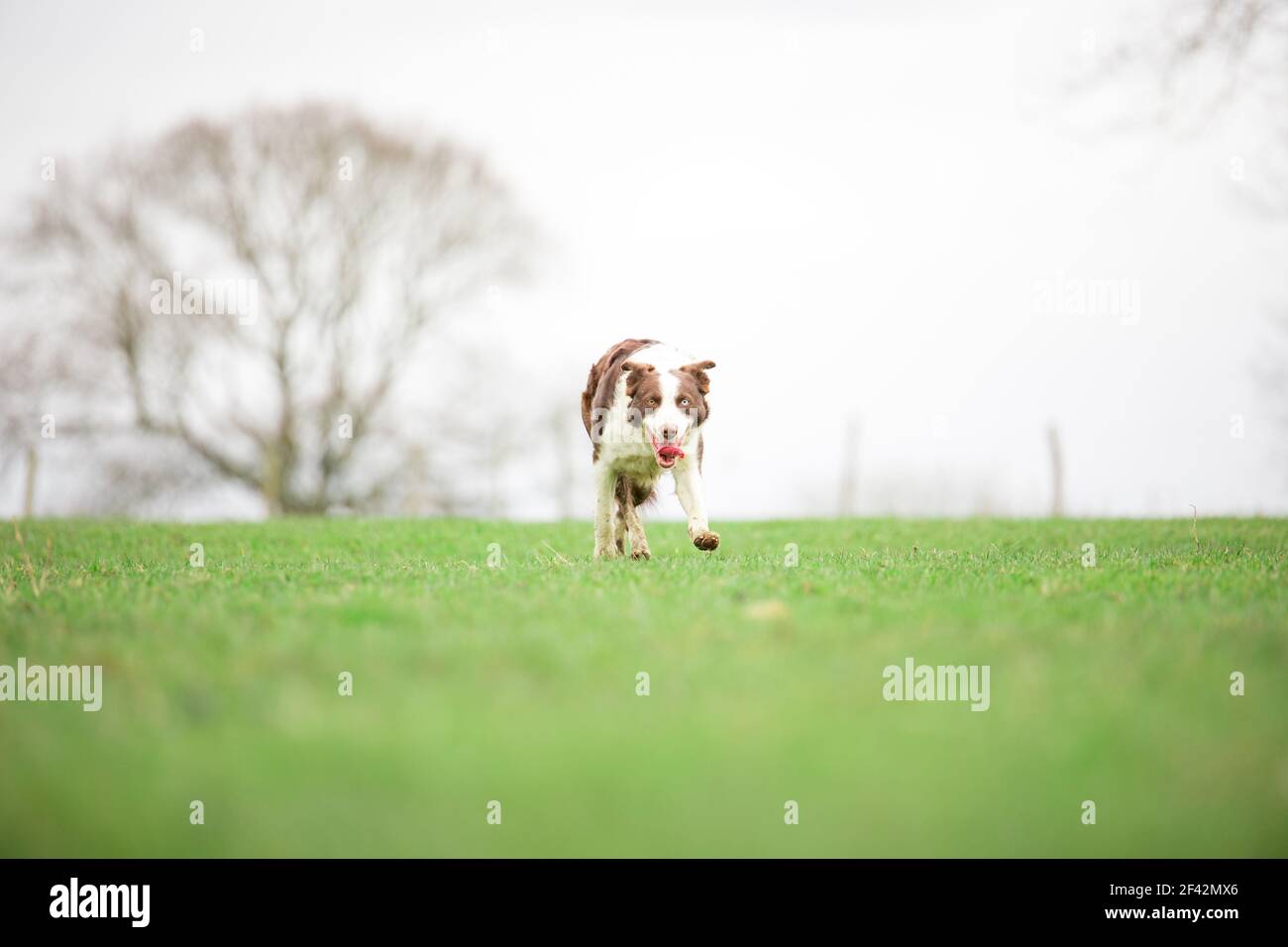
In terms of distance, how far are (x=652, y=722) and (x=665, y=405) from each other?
482 cm

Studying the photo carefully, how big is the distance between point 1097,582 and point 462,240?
23778 millimetres

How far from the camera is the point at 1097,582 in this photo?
6.69 m

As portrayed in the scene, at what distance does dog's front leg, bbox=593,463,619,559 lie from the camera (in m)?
9.17

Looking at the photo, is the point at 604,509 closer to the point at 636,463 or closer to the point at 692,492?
the point at 636,463

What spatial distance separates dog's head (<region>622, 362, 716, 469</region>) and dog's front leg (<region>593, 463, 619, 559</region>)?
718 mm

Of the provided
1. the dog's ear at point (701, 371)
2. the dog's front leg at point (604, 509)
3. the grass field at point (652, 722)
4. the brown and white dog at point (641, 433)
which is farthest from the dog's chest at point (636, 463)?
the grass field at point (652, 722)

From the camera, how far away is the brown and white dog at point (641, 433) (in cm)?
830

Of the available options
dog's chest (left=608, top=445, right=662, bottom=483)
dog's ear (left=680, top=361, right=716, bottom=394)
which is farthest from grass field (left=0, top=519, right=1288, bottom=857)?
dog's ear (left=680, top=361, right=716, bottom=394)

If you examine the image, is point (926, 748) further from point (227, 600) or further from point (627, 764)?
point (227, 600)

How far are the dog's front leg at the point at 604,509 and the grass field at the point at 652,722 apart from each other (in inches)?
94.5

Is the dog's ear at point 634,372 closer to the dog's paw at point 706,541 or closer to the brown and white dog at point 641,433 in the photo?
the brown and white dog at point 641,433

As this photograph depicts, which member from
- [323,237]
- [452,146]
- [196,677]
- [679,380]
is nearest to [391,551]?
[679,380]

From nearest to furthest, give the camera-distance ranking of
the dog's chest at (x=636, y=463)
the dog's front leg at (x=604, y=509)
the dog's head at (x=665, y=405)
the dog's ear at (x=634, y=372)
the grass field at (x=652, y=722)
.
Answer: the grass field at (x=652, y=722) → the dog's head at (x=665, y=405) → the dog's ear at (x=634, y=372) → the dog's chest at (x=636, y=463) → the dog's front leg at (x=604, y=509)

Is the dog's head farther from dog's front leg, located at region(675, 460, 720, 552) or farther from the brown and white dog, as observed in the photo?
dog's front leg, located at region(675, 460, 720, 552)
